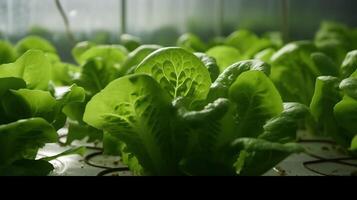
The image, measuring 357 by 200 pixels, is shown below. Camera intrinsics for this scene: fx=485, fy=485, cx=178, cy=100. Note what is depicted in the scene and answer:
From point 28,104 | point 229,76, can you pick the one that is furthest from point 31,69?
point 229,76

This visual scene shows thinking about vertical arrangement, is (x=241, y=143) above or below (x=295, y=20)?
above

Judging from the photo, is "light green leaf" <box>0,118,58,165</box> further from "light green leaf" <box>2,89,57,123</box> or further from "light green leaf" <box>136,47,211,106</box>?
"light green leaf" <box>136,47,211,106</box>

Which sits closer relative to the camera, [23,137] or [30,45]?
[23,137]

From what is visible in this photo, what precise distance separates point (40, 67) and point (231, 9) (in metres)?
1.86

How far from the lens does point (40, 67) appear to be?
0.86 meters

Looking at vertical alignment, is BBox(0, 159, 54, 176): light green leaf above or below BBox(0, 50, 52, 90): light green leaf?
below

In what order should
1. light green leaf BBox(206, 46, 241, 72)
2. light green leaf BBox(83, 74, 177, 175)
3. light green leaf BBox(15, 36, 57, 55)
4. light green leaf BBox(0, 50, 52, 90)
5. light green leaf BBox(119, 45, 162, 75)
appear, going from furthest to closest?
light green leaf BBox(15, 36, 57, 55)
light green leaf BBox(206, 46, 241, 72)
light green leaf BBox(119, 45, 162, 75)
light green leaf BBox(0, 50, 52, 90)
light green leaf BBox(83, 74, 177, 175)

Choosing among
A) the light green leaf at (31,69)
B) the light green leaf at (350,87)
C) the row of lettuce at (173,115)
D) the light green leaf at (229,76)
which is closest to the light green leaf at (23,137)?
the row of lettuce at (173,115)

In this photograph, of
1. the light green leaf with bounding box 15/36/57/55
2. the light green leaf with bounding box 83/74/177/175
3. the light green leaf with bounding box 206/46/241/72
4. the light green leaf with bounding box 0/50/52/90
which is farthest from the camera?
the light green leaf with bounding box 15/36/57/55

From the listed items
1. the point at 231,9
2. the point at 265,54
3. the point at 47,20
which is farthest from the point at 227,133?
the point at 231,9

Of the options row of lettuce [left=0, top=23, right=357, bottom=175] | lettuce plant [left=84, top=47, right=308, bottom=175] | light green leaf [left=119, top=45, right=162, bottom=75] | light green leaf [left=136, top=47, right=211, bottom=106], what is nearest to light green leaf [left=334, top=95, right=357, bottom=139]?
row of lettuce [left=0, top=23, right=357, bottom=175]

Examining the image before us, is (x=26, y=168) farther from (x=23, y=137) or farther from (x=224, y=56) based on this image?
(x=224, y=56)

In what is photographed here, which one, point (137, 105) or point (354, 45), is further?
point (354, 45)
